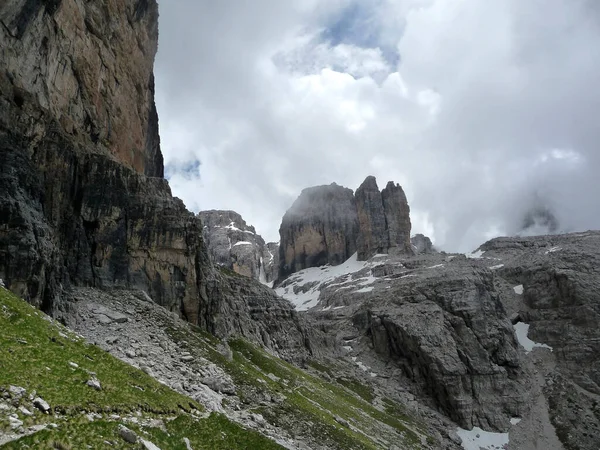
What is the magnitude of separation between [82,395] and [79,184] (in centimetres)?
3769

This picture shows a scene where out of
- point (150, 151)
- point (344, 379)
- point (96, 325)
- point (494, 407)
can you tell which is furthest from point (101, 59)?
point (494, 407)

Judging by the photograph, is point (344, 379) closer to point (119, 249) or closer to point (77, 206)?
point (119, 249)

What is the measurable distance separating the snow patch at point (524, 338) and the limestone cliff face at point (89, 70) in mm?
118816

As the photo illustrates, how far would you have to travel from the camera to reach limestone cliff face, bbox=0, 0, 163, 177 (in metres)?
44.1

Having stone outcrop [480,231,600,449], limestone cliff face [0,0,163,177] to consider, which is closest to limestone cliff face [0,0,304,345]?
limestone cliff face [0,0,163,177]

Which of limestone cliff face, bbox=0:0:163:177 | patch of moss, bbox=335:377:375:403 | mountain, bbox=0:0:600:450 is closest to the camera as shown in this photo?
mountain, bbox=0:0:600:450

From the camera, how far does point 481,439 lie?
296 feet

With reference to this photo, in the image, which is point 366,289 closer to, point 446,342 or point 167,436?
point 446,342

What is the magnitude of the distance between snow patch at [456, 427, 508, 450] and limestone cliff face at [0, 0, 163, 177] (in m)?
89.5

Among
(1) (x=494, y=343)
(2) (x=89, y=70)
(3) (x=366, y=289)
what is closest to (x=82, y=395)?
(2) (x=89, y=70)

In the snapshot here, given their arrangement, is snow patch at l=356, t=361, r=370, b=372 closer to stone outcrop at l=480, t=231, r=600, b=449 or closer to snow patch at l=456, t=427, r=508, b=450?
snow patch at l=456, t=427, r=508, b=450

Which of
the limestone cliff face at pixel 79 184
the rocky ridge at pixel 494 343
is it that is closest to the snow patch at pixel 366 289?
the rocky ridge at pixel 494 343

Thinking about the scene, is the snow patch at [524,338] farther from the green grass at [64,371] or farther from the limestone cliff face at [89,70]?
the green grass at [64,371]

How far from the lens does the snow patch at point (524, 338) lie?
124m
